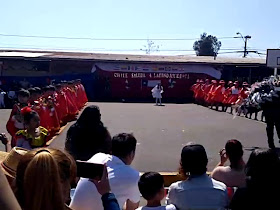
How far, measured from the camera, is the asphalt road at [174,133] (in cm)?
1209

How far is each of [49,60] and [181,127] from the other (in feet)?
64.8

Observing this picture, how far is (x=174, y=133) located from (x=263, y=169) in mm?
13286

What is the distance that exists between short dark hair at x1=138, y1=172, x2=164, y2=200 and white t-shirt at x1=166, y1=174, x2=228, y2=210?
22 cm

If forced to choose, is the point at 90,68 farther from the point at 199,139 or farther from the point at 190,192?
the point at 190,192

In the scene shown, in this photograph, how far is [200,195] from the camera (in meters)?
4.24

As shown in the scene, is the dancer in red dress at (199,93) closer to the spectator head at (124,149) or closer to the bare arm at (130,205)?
the spectator head at (124,149)

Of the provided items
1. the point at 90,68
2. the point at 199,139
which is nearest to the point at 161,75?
the point at 90,68

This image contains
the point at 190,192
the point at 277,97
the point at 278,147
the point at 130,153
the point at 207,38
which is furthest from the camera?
the point at 207,38

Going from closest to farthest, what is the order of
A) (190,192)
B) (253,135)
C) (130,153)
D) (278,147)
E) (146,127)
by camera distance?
(190,192) < (130,153) < (278,147) < (253,135) < (146,127)

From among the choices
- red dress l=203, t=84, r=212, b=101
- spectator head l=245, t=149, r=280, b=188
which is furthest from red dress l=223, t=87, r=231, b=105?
spectator head l=245, t=149, r=280, b=188

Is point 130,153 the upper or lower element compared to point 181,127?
upper

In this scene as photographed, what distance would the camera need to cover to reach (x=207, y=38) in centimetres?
10631

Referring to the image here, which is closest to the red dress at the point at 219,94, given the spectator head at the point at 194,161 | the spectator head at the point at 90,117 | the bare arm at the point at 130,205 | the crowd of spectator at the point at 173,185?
the spectator head at the point at 90,117

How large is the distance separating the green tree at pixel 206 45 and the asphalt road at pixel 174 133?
260 feet
